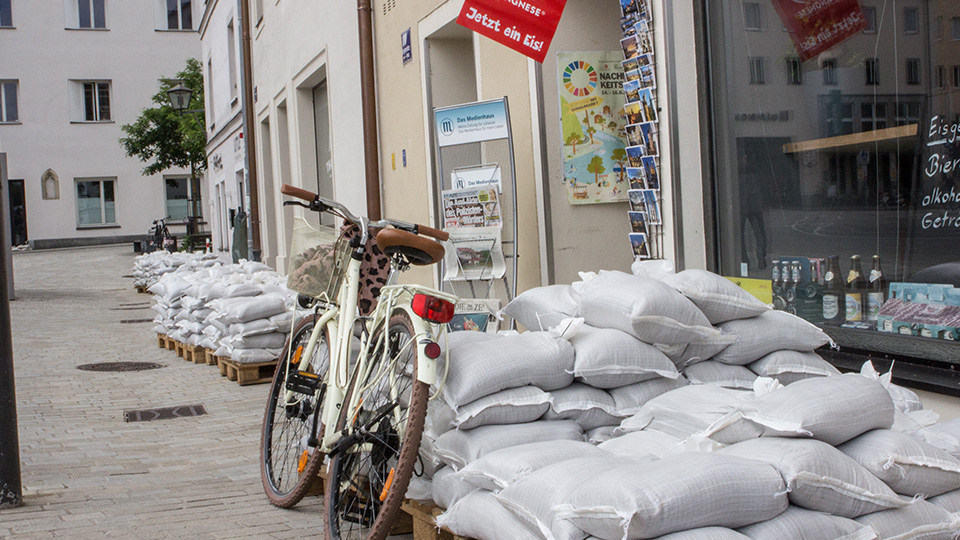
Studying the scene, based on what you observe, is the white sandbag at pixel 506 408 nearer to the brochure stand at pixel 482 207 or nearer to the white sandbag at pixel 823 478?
the white sandbag at pixel 823 478

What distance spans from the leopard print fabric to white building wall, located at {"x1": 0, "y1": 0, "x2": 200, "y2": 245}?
35.5m

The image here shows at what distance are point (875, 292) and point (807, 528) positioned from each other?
2417 millimetres

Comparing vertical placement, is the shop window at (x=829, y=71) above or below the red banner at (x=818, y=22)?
below

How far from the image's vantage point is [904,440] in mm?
2613

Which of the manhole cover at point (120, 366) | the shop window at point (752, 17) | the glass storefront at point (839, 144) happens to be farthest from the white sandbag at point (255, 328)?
the shop window at point (752, 17)

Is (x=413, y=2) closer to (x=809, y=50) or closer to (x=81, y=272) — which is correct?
(x=809, y=50)

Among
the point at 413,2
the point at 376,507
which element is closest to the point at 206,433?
the point at 376,507

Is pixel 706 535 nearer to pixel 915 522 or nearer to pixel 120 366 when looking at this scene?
pixel 915 522

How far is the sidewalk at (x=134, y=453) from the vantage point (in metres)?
3.86

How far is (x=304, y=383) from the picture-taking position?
3.83 m

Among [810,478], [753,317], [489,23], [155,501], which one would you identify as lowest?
[155,501]

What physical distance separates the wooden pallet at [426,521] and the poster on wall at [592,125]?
3759mm

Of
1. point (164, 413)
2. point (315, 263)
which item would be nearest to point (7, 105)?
point (164, 413)

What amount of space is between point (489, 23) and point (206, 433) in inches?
118
